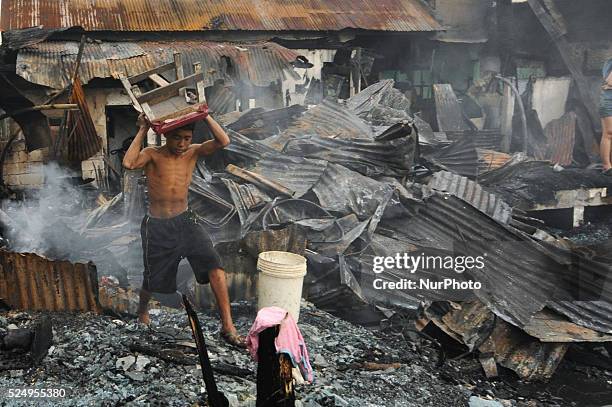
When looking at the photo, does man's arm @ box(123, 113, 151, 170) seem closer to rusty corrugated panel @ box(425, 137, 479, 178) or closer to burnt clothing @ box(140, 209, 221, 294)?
burnt clothing @ box(140, 209, 221, 294)

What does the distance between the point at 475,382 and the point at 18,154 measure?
867cm

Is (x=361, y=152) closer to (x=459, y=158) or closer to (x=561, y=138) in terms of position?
(x=459, y=158)

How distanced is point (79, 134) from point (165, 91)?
17.0 feet

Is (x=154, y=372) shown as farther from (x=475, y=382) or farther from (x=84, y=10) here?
(x=84, y=10)

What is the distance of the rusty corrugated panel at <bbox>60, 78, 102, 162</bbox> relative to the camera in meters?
9.16

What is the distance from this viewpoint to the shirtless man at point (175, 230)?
205 inches

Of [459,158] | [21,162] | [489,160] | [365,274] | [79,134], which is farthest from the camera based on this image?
[489,160]

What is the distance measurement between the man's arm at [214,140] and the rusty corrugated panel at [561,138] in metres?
10.2

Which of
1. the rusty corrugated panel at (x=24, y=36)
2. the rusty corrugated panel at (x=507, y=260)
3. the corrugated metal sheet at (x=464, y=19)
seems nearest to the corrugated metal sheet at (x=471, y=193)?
the rusty corrugated panel at (x=507, y=260)

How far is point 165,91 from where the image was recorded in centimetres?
510

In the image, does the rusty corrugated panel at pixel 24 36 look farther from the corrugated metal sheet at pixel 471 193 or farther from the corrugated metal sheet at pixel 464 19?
the corrugated metal sheet at pixel 464 19

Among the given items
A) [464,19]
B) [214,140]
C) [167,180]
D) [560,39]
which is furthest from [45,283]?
[464,19]

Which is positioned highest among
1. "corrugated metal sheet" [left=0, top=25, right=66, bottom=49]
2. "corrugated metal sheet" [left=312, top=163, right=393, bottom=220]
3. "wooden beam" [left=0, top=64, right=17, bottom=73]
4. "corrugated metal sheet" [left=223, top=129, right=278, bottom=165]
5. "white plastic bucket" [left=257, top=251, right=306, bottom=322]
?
"corrugated metal sheet" [left=0, top=25, right=66, bottom=49]

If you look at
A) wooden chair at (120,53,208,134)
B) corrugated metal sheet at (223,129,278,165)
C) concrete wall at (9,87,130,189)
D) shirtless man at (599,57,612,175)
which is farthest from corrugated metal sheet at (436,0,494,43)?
wooden chair at (120,53,208,134)
